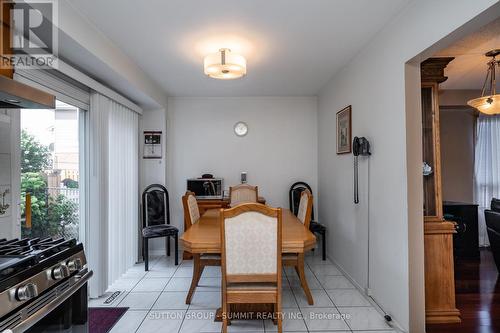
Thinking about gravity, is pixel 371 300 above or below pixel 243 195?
below

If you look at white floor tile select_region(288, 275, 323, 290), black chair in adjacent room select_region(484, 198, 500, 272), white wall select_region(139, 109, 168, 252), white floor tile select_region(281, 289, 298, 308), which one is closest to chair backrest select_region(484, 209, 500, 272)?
black chair in adjacent room select_region(484, 198, 500, 272)

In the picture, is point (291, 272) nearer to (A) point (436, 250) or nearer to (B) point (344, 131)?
(A) point (436, 250)

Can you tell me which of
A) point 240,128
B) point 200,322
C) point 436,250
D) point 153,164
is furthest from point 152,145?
point 436,250

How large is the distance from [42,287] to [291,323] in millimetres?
1864

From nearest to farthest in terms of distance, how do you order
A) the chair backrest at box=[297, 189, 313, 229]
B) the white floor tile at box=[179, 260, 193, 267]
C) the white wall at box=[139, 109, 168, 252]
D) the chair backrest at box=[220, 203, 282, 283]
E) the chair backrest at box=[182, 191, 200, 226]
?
the chair backrest at box=[220, 203, 282, 283] → the chair backrest at box=[297, 189, 313, 229] → the chair backrest at box=[182, 191, 200, 226] → the white floor tile at box=[179, 260, 193, 267] → the white wall at box=[139, 109, 168, 252]

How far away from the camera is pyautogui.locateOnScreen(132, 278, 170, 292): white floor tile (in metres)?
2.96

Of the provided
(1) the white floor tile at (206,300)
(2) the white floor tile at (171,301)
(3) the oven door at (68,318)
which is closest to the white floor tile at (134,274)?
(2) the white floor tile at (171,301)

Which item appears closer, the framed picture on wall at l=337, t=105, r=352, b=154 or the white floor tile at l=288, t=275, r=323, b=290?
the white floor tile at l=288, t=275, r=323, b=290

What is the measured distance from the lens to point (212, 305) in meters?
2.62

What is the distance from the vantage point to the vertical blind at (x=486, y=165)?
14.6 ft

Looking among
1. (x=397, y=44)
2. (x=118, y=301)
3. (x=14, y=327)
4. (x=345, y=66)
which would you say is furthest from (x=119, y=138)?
(x=397, y=44)

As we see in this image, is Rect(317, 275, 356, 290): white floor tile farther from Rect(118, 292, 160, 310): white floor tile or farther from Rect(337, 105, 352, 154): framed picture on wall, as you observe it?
Rect(118, 292, 160, 310): white floor tile

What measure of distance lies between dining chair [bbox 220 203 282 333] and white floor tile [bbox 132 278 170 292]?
132 centimetres

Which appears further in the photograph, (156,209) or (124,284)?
(156,209)
